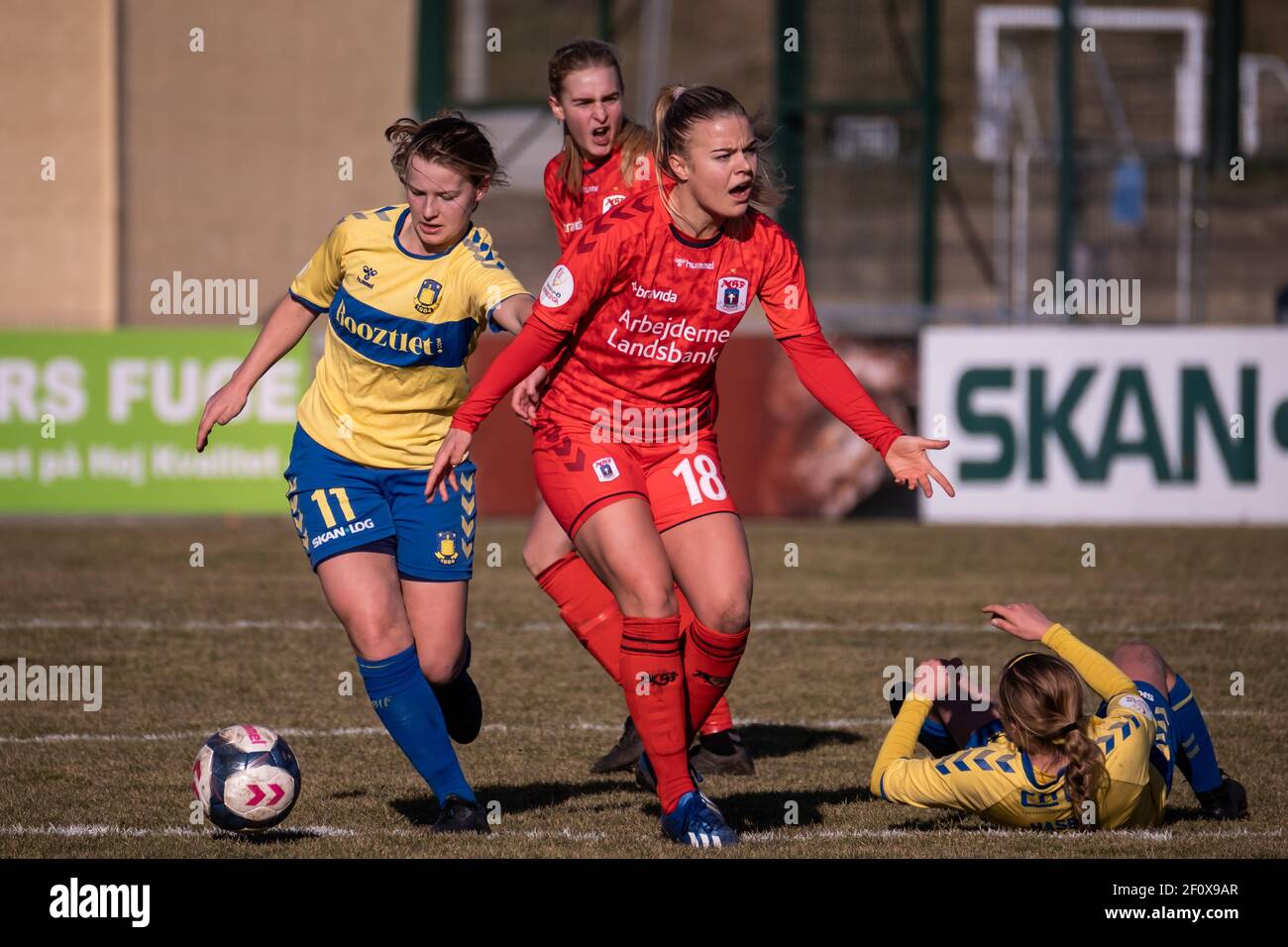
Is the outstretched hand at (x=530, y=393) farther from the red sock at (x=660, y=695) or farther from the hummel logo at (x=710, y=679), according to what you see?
the hummel logo at (x=710, y=679)

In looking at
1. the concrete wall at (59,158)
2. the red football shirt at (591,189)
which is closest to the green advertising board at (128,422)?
the concrete wall at (59,158)

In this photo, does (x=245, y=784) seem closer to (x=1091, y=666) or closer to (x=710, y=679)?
(x=710, y=679)

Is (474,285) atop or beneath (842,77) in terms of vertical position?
beneath

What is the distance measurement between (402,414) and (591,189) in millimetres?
1408

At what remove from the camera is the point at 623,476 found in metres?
5.71

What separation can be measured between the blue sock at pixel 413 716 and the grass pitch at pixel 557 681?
0.18m

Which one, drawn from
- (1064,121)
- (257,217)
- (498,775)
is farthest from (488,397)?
(257,217)

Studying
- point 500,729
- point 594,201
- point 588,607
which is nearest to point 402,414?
point 588,607

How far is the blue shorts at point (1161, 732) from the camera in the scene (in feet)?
18.6

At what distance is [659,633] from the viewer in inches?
218

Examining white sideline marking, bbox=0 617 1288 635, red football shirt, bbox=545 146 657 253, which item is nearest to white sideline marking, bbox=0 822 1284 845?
red football shirt, bbox=545 146 657 253

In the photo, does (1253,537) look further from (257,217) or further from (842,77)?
(257,217)

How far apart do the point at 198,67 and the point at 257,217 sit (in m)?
1.89

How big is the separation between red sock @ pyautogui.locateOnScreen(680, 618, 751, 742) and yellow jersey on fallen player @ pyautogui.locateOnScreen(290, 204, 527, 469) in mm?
1036
